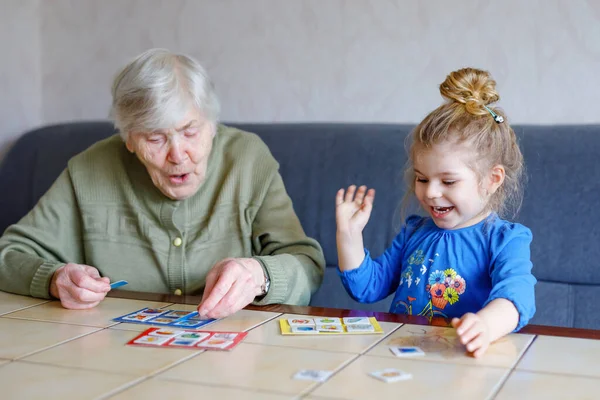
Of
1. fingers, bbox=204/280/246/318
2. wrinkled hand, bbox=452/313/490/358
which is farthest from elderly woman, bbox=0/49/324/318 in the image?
wrinkled hand, bbox=452/313/490/358

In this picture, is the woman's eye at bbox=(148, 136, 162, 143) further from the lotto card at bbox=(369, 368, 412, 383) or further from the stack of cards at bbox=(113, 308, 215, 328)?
the lotto card at bbox=(369, 368, 412, 383)

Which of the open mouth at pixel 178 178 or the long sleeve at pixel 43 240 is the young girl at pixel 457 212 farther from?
the long sleeve at pixel 43 240

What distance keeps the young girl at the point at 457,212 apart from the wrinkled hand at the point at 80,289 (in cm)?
53

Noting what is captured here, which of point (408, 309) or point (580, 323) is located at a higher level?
point (408, 309)

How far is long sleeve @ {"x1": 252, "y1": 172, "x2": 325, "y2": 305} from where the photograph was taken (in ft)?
5.58

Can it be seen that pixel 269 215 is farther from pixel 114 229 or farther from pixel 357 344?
→ pixel 357 344

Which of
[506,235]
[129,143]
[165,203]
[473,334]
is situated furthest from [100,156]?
[473,334]

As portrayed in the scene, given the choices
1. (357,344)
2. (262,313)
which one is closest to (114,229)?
(262,313)

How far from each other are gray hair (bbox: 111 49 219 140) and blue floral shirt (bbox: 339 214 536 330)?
60cm

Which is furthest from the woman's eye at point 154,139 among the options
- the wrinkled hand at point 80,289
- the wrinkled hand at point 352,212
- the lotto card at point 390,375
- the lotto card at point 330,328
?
the lotto card at point 390,375

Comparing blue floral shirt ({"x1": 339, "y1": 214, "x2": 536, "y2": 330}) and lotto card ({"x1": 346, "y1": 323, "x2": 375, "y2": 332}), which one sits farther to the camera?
blue floral shirt ({"x1": 339, "y1": 214, "x2": 536, "y2": 330})

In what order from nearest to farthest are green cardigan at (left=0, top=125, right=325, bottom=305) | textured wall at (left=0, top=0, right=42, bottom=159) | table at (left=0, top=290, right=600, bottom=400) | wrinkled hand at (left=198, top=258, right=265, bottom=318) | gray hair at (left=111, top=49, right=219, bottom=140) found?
1. table at (left=0, top=290, right=600, bottom=400)
2. wrinkled hand at (left=198, top=258, right=265, bottom=318)
3. gray hair at (left=111, top=49, right=219, bottom=140)
4. green cardigan at (left=0, top=125, right=325, bottom=305)
5. textured wall at (left=0, top=0, right=42, bottom=159)

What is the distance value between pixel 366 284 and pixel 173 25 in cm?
164

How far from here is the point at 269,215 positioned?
2.00 m
